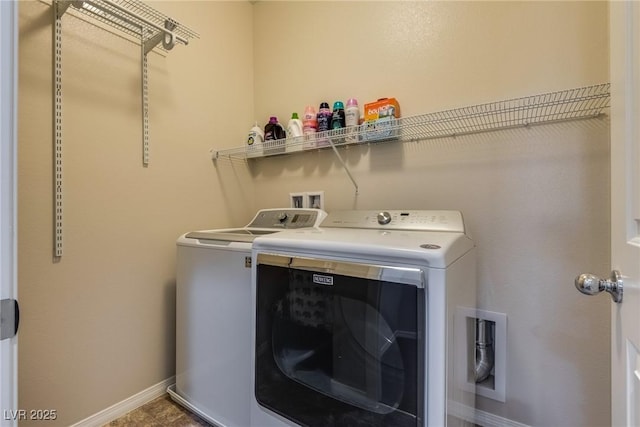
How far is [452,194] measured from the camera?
4.85ft

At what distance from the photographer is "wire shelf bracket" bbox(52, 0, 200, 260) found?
4.16 ft

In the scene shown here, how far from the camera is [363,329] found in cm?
94

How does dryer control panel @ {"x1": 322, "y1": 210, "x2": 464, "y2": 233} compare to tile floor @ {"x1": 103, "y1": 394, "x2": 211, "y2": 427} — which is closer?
dryer control panel @ {"x1": 322, "y1": 210, "x2": 464, "y2": 233}

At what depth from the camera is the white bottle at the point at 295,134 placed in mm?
1769

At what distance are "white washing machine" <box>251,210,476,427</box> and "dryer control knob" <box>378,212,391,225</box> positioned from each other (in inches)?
7.3

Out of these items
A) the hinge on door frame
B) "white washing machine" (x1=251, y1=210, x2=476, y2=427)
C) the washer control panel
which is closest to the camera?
the hinge on door frame

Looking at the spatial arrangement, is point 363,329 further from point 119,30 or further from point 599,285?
point 119,30

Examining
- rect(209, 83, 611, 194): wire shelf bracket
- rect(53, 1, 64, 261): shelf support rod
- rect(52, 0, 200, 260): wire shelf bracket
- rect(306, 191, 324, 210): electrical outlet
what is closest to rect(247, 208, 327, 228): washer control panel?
rect(306, 191, 324, 210): electrical outlet

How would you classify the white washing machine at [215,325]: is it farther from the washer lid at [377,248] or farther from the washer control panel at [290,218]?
the washer lid at [377,248]

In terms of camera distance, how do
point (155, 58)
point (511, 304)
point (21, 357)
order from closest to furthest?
1. point (21, 357)
2. point (511, 304)
3. point (155, 58)

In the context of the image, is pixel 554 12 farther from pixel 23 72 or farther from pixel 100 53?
pixel 23 72

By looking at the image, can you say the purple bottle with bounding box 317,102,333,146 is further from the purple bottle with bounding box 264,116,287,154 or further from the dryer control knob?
the dryer control knob

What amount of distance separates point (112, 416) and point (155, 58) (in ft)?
6.09

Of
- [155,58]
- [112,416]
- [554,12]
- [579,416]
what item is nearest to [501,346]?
[579,416]
